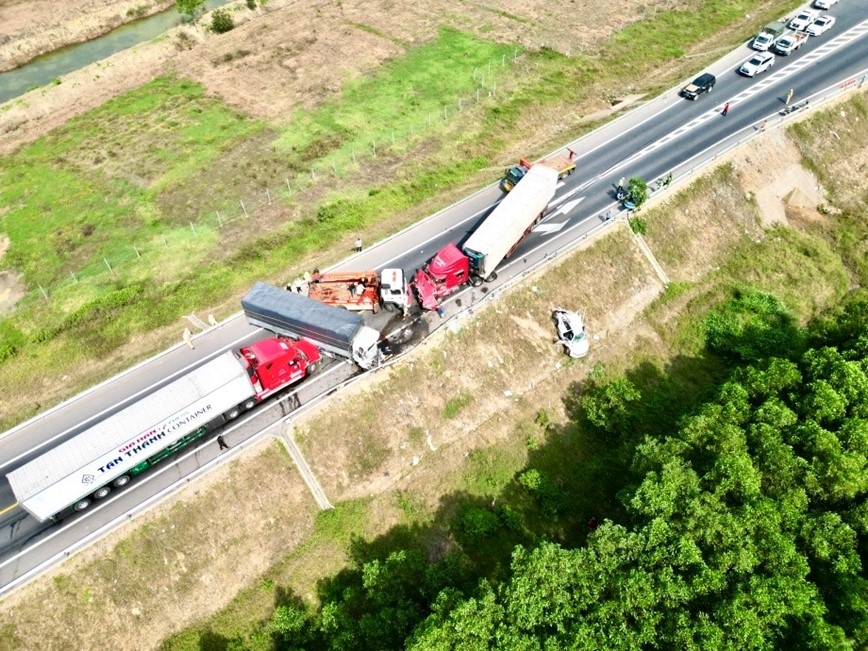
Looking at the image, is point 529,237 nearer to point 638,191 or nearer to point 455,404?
point 638,191

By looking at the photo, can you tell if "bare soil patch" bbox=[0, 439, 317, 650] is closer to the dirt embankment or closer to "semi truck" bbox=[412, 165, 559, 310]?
"semi truck" bbox=[412, 165, 559, 310]

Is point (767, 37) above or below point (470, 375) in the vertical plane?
above

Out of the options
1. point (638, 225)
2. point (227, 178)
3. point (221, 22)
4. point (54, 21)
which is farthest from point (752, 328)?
point (54, 21)

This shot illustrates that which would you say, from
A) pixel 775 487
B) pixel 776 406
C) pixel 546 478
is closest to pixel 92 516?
pixel 546 478

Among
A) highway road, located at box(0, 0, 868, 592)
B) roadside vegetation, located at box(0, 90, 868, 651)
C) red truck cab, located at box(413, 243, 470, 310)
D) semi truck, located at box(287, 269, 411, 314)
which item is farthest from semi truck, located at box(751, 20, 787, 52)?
semi truck, located at box(287, 269, 411, 314)

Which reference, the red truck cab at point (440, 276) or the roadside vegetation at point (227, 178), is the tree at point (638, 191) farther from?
the red truck cab at point (440, 276)
